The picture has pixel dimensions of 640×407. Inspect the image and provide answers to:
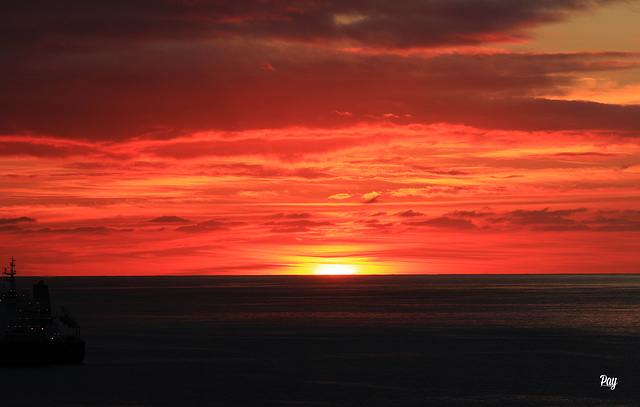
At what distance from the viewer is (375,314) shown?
15988 centimetres

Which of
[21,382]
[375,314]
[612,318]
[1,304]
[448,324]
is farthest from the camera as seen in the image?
[375,314]

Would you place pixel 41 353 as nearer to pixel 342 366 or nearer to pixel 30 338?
Answer: pixel 30 338

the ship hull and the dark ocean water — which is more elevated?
the dark ocean water

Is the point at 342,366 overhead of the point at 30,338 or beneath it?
overhead

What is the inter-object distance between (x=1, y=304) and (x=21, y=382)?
2146 centimetres

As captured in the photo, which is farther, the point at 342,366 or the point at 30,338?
the point at 30,338

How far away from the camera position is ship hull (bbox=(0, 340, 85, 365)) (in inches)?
3140

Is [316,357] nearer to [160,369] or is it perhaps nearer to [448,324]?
[160,369]

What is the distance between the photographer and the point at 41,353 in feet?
265

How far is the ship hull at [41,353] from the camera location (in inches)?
3140

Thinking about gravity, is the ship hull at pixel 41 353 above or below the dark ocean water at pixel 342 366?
below

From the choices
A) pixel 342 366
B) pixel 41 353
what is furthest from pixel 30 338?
pixel 342 366

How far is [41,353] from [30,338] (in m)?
2.57

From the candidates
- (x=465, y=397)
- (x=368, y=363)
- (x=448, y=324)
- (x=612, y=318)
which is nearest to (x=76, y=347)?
(x=368, y=363)
